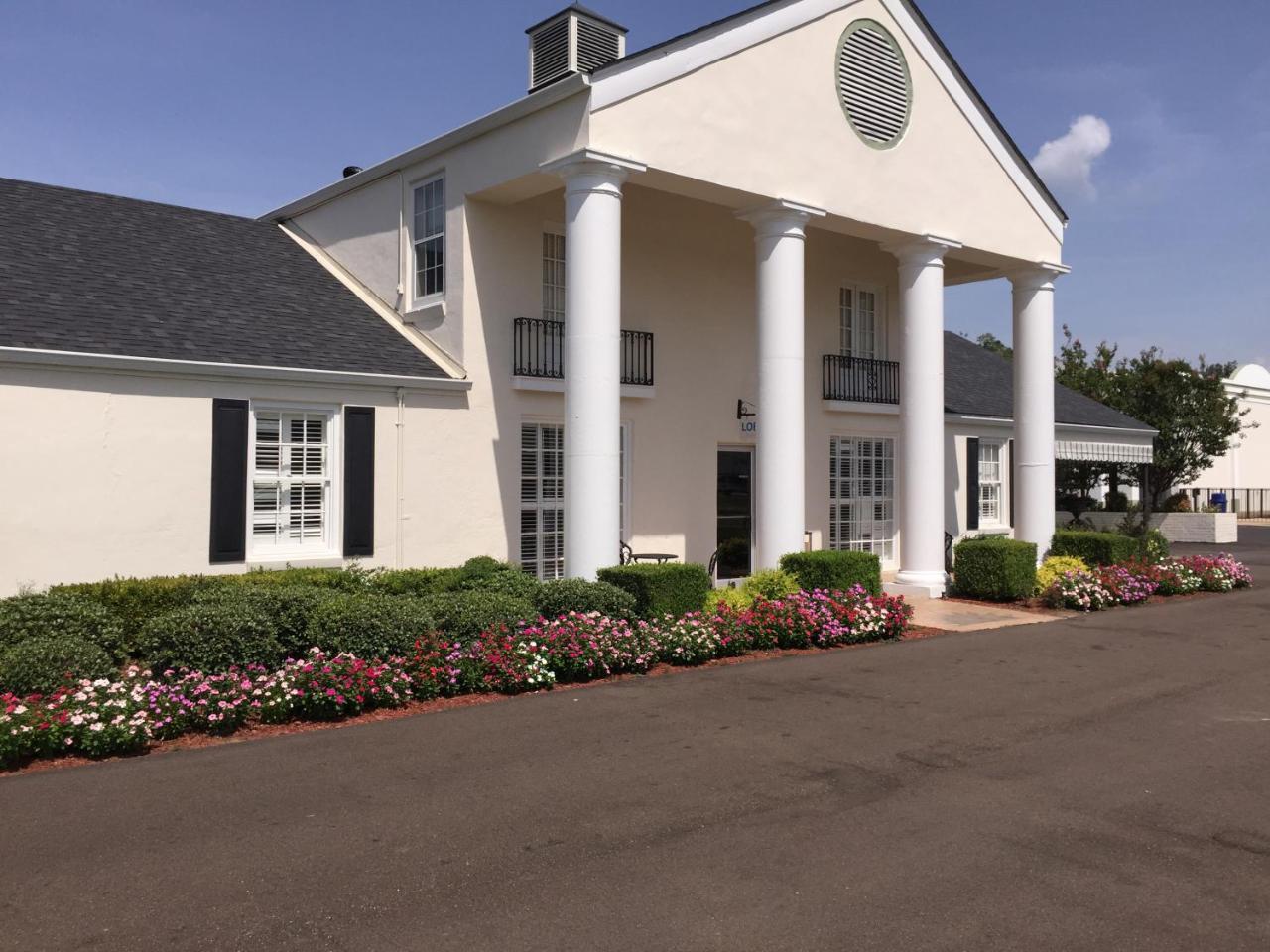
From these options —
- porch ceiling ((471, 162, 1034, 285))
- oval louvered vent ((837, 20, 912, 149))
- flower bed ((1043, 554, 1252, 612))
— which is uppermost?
oval louvered vent ((837, 20, 912, 149))

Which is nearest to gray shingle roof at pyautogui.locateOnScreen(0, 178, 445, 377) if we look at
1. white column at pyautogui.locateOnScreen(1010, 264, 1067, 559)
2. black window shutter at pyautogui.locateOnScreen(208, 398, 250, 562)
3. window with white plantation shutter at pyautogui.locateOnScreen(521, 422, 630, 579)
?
black window shutter at pyautogui.locateOnScreen(208, 398, 250, 562)

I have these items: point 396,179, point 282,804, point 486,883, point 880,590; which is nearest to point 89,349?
point 396,179

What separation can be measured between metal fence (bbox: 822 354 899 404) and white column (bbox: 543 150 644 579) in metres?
6.60

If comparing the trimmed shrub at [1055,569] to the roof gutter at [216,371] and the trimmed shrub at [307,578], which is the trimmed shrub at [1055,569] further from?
the trimmed shrub at [307,578]

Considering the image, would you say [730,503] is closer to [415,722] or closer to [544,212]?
[544,212]

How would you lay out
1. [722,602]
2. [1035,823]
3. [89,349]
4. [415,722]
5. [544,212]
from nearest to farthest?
[1035,823] → [415,722] → [89,349] → [722,602] → [544,212]

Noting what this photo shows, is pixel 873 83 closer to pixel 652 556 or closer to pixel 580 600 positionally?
pixel 652 556

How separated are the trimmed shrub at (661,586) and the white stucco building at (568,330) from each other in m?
0.67

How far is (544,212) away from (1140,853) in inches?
448

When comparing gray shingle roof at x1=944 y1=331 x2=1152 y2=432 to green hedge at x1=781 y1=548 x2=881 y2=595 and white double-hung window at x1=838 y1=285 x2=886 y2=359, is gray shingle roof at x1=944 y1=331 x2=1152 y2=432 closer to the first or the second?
white double-hung window at x1=838 y1=285 x2=886 y2=359

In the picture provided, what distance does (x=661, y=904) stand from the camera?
4570 mm

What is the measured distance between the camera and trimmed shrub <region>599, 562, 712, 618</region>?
36.7ft

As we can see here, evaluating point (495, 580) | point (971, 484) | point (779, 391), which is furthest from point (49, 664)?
point (971, 484)

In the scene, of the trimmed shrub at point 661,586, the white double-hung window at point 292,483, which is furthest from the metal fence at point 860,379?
the white double-hung window at point 292,483
